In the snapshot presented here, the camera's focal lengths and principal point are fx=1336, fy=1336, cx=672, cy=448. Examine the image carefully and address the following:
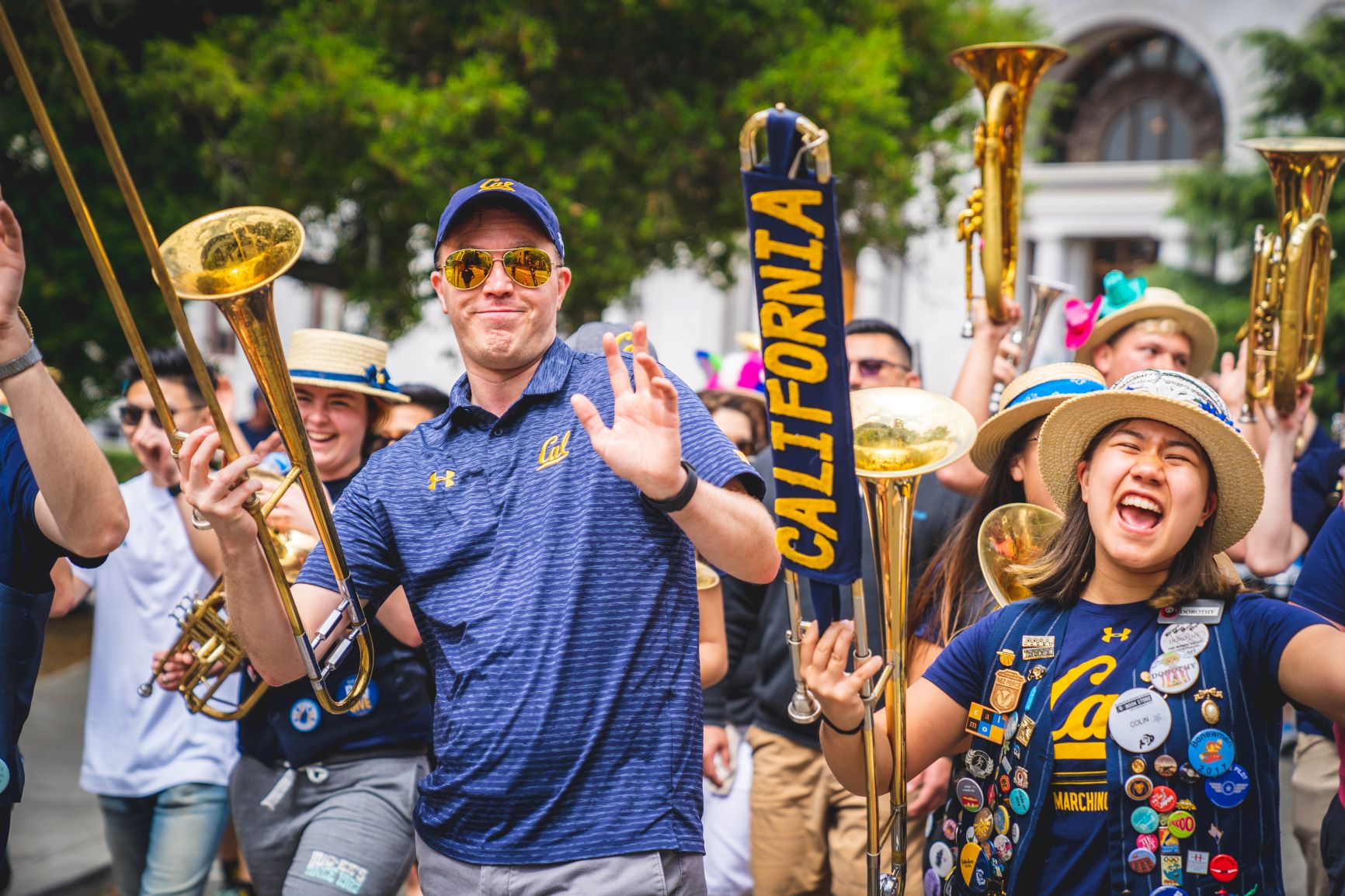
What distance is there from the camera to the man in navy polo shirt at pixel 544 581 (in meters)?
2.58

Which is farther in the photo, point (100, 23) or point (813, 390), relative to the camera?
point (100, 23)

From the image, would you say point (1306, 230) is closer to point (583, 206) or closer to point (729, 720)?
point (729, 720)

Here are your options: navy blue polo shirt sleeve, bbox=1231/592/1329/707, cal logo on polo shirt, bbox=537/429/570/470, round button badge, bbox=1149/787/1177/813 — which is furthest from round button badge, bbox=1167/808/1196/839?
cal logo on polo shirt, bbox=537/429/570/470

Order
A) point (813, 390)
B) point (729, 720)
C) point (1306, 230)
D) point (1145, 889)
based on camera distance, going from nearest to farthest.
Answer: point (813, 390) < point (1145, 889) < point (1306, 230) < point (729, 720)

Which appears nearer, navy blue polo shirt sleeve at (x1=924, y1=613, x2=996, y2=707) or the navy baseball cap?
navy blue polo shirt sleeve at (x1=924, y1=613, x2=996, y2=707)

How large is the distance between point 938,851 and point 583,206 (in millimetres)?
6929

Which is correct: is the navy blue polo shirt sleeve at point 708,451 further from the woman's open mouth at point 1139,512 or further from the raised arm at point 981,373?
the raised arm at point 981,373

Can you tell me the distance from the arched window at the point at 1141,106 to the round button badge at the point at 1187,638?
67.7 ft

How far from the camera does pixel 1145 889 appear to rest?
96.8 inches

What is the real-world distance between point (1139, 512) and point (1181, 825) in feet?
1.97

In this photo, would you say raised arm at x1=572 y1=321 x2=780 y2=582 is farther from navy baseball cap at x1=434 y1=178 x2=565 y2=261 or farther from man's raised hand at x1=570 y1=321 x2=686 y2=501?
navy baseball cap at x1=434 y1=178 x2=565 y2=261

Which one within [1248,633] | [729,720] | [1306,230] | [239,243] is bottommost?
[729,720]

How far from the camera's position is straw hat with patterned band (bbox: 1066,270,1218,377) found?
479cm

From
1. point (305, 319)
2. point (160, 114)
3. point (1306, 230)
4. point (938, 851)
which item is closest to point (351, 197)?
point (160, 114)
